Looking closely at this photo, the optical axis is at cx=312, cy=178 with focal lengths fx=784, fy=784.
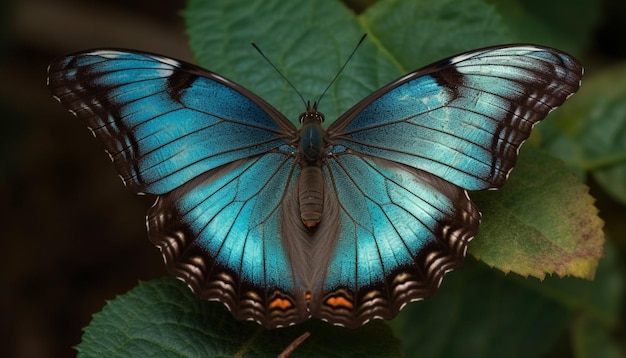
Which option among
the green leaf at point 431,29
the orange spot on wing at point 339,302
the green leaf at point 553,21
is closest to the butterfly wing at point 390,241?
the orange spot on wing at point 339,302

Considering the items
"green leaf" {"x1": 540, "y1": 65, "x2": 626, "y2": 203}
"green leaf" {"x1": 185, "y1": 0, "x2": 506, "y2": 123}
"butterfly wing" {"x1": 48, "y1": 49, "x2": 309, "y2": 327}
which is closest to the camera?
"butterfly wing" {"x1": 48, "y1": 49, "x2": 309, "y2": 327}

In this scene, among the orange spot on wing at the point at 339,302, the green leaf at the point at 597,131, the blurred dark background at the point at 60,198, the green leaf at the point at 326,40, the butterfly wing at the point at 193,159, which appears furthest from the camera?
the blurred dark background at the point at 60,198

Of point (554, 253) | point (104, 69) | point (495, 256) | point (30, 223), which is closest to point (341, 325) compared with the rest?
point (495, 256)

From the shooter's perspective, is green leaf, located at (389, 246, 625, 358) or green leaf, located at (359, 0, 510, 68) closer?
green leaf, located at (359, 0, 510, 68)

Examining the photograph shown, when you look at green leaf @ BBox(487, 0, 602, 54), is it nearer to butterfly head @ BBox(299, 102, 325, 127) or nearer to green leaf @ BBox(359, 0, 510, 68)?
green leaf @ BBox(359, 0, 510, 68)

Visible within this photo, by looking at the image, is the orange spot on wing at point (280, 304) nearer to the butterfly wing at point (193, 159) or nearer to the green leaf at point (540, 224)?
the butterfly wing at point (193, 159)

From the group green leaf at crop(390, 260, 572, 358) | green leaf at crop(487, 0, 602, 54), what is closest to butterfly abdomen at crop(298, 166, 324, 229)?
green leaf at crop(390, 260, 572, 358)

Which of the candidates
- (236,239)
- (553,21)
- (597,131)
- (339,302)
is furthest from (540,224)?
(553,21)
